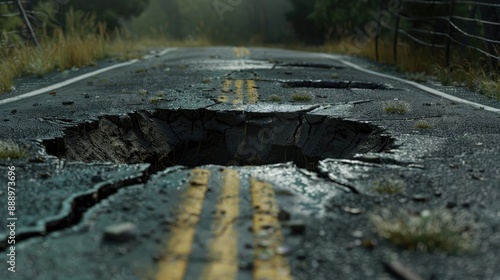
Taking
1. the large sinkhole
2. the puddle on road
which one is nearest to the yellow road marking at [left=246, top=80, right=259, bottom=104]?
the puddle on road

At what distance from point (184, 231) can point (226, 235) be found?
188 millimetres

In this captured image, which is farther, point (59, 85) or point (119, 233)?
point (59, 85)

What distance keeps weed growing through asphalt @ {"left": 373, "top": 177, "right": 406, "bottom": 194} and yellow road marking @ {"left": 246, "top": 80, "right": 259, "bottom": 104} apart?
10.9ft

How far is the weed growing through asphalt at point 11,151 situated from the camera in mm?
4180

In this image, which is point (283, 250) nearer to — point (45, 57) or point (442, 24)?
point (45, 57)

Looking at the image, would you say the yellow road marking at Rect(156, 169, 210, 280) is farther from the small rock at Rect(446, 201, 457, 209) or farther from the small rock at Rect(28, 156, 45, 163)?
the small rock at Rect(446, 201, 457, 209)

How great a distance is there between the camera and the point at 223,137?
19.6 feet

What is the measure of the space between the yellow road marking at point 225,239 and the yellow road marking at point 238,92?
3140 millimetres

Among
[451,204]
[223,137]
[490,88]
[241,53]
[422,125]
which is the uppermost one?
[451,204]

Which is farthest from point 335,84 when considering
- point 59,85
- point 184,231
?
point 184,231

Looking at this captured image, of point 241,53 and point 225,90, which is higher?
point 225,90

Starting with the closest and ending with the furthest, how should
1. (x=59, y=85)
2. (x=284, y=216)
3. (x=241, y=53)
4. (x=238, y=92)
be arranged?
(x=284, y=216), (x=238, y=92), (x=59, y=85), (x=241, y=53)

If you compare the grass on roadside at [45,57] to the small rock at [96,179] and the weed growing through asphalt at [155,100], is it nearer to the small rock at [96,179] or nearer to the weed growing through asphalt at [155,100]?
the weed growing through asphalt at [155,100]

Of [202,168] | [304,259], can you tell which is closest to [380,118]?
[202,168]
